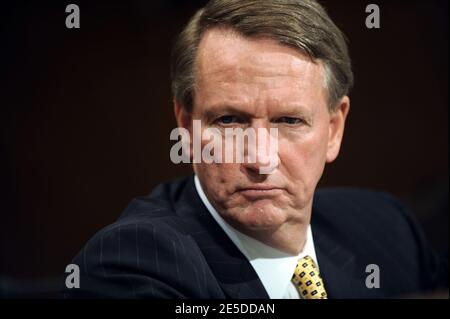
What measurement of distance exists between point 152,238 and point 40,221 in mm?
623

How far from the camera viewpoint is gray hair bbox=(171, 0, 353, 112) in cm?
127

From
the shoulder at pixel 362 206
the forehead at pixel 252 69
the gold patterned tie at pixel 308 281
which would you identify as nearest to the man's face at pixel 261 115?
the forehead at pixel 252 69

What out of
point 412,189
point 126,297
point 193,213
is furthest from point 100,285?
point 412,189

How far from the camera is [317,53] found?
1331 mm

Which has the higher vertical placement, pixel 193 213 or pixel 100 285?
pixel 193 213

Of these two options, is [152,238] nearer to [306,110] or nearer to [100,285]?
[100,285]

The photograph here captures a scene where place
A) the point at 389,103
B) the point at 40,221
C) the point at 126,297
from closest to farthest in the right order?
the point at 126,297 < the point at 40,221 < the point at 389,103

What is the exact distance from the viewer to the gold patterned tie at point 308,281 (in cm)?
142

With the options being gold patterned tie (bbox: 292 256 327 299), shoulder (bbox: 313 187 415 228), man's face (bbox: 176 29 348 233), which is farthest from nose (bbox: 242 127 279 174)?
shoulder (bbox: 313 187 415 228)

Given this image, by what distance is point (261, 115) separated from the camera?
4.14 feet

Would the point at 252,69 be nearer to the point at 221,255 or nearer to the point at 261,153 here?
the point at 261,153

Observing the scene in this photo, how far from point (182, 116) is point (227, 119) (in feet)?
0.48

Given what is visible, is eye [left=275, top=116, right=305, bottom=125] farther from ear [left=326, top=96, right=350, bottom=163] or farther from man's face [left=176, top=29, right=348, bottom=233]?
ear [left=326, top=96, right=350, bottom=163]

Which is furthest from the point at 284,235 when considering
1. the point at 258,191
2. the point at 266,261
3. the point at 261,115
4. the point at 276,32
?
the point at 276,32
